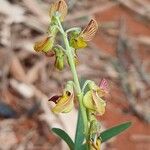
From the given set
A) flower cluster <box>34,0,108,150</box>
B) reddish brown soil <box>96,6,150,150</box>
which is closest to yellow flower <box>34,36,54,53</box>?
flower cluster <box>34,0,108,150</box>

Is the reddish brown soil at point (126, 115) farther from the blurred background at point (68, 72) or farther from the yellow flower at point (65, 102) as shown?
the yellow flower at point (65, 102)

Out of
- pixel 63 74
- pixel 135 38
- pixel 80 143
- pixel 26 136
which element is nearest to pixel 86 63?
pixel 63 74

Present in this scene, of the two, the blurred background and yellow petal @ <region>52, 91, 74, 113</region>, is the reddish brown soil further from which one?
yellow petal @ <region>52, 91, 74, 113</region>

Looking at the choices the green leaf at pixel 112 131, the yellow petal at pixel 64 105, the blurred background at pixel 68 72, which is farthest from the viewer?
the blurred background at pixel 68 72

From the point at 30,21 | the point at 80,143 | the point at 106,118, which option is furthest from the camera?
the point at 30,21

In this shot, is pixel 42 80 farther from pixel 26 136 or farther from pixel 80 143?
pixel 80 143

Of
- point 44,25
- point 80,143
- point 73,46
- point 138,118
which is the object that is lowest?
point 138,118

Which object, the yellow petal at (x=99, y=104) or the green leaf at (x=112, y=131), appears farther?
the green leaf at (x=112, y=131)

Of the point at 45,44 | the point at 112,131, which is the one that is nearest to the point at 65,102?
the point at 45,44

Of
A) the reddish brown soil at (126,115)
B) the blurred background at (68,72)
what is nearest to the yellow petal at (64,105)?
the blurred background at (68,72)
